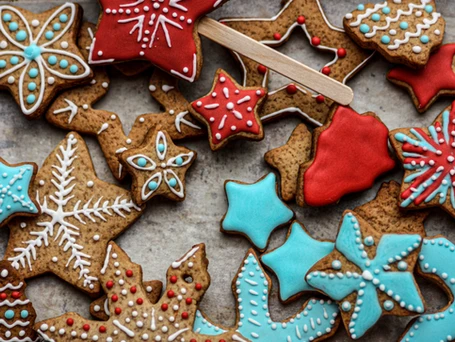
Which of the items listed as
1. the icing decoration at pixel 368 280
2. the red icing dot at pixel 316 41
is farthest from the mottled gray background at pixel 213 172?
the icing decoration at pixel 368 280

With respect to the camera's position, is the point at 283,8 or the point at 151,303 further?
the point at 283,8

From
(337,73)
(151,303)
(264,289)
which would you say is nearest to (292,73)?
(337,73)

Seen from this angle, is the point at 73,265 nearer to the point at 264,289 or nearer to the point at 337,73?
the point at 264,289

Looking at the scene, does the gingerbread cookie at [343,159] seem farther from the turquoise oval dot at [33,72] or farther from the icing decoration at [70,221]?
the turquoise oval dot at [33,72]

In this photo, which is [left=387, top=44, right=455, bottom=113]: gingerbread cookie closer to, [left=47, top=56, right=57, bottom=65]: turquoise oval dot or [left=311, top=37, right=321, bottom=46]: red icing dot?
[left=311, top=37, right=321, bottom=46]: red icing dot

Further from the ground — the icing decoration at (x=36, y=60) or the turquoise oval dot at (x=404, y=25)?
the turquoise oval dot at (x=404, y=25)

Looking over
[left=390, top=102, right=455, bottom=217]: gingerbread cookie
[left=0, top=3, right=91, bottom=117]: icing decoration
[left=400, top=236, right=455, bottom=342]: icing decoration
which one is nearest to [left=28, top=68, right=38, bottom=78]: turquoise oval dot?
[left=0, top=3, right=91, bottom=117]: icing decoration

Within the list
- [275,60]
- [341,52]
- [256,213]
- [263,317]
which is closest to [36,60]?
[275,60]
